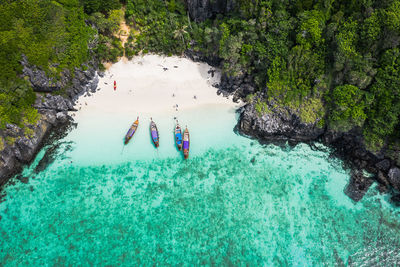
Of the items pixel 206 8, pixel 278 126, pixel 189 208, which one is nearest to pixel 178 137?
pixel 189 208

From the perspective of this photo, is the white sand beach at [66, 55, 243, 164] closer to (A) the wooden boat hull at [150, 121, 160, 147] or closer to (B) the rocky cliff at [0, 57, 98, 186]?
(A) the wooden boat hull at [150, 121, 160, 147]

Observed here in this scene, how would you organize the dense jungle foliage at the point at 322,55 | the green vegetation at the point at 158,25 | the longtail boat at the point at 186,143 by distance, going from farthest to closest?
the green vegetation at the point at 158,25, the longtail boat at the point at 186,143, the dense jungle foliage at the point at 322,55

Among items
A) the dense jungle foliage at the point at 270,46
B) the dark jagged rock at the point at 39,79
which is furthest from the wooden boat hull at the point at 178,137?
the dark jagged rock at the point at 39,79

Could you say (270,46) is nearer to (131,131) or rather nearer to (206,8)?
(206,8)

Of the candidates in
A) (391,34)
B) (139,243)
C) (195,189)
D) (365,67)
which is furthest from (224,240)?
(391,34)

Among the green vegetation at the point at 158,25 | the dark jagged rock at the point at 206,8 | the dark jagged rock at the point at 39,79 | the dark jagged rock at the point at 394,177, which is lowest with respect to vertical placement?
the dark jagged rock at the point at 394,177

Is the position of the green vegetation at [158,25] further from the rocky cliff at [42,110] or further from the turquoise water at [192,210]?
the turquoise water at [192,210]

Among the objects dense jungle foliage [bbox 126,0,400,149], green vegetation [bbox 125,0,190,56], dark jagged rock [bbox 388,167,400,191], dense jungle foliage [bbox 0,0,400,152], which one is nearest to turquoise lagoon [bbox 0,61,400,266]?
dark jagged rock [bbox 388,167,400,191]

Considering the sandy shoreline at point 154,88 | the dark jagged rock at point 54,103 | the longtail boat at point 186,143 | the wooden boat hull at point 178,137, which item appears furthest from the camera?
the sandy shoreline at point 154,88
